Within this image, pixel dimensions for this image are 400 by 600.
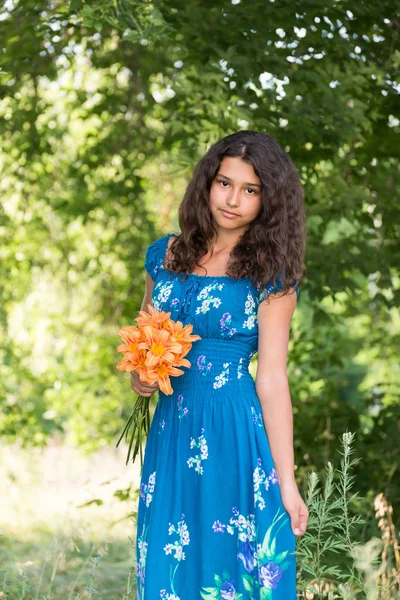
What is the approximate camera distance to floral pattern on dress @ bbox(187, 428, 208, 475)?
2279mm

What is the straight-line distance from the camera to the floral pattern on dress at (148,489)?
7.71ft

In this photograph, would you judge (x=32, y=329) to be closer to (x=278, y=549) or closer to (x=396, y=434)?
(x=396, y=434)

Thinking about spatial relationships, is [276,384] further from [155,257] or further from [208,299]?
[155,257]

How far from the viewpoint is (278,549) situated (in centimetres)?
222

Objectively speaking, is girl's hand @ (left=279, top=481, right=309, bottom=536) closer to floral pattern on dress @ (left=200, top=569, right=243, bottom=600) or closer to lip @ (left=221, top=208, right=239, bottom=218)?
floral pattern on dress @ (left=200, top=569, right=243, bottom=600)

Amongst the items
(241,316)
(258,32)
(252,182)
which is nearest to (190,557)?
(241,316)

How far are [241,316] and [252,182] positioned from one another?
1.23 ft

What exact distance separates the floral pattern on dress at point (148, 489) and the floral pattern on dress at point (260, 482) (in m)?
0.28

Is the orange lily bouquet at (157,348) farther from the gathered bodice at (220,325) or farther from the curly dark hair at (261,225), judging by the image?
the curly dark hair at (261,225)

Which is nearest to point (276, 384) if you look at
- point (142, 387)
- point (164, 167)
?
point (142, 387)

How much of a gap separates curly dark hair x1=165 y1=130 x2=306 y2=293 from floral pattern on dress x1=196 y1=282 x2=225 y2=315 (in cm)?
5

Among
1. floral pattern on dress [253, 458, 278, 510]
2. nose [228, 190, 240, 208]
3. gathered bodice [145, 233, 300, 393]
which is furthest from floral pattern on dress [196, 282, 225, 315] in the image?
floral pattern on dress [253, 458, 278, 510]

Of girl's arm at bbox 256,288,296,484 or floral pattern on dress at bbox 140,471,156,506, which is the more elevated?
girl's arm at bbox 256,288,296,484

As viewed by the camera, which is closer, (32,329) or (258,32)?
(258,32)
